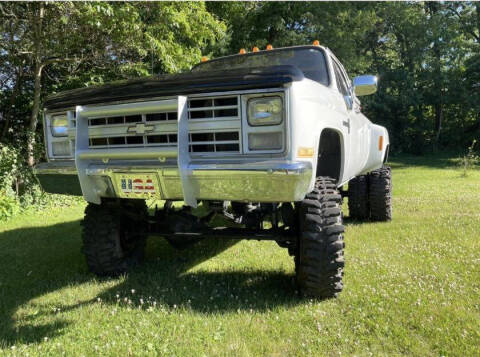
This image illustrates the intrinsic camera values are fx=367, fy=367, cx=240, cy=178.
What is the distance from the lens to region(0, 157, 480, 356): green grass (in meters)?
2.27

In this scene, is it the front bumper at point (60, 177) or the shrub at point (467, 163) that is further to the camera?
the shrub at point (467, 163)

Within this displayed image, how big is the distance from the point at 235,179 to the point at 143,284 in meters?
1.58

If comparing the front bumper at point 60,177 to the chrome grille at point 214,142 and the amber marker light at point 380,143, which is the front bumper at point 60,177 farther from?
the amber marker light at point 380,143

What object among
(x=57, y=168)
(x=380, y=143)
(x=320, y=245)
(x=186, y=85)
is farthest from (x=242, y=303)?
(x=380, y=143)

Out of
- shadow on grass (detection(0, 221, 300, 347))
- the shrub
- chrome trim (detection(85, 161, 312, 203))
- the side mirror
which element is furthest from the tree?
the shrub

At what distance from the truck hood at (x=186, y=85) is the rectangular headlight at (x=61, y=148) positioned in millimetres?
305

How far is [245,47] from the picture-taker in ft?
52.0

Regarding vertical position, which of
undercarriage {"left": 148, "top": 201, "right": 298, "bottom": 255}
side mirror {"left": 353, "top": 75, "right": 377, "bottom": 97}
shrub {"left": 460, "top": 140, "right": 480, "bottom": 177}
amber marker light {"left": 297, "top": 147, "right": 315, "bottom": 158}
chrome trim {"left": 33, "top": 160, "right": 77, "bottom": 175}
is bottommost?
shrub {"left": 460, "top": 140, "right": 480, "bottom": 177}

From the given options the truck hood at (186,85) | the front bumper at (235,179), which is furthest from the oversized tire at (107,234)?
the truck hood at (186,85)

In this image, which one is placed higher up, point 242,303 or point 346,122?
point 346,122

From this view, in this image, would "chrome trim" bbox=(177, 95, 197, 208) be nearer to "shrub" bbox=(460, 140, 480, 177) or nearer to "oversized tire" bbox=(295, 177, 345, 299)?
"oversized tire" bbox=(295, 177, 345, 299)

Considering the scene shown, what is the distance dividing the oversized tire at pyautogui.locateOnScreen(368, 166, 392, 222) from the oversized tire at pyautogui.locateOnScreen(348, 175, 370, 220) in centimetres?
9

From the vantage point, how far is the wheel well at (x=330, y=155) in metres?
3.18

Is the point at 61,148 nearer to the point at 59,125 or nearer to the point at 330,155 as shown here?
the point at 59,125
